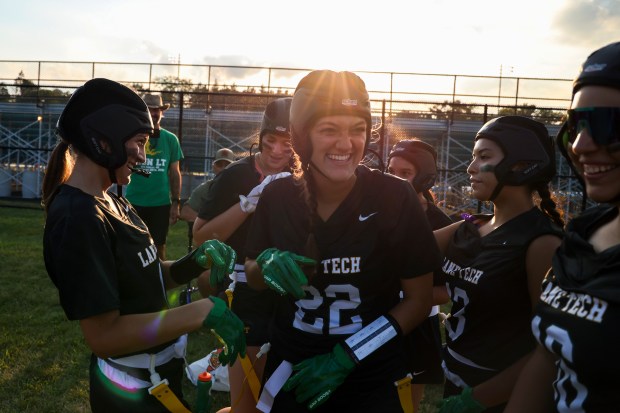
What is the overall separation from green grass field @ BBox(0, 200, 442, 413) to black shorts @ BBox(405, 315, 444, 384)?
1627 mm

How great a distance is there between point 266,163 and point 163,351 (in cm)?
180

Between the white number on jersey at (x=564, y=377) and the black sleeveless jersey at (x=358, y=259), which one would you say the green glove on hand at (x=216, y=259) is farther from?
the white number on jersey at (x=564, y=377)

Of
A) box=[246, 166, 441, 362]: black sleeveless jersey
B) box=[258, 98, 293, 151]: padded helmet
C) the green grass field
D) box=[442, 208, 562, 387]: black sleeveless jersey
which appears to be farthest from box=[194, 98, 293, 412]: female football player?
the green grass field

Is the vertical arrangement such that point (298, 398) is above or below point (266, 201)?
below

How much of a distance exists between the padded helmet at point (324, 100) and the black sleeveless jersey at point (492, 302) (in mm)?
856

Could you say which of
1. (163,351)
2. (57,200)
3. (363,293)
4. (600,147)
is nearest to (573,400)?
(600,147)

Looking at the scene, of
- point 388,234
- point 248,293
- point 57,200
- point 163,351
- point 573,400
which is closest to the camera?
point 573,400

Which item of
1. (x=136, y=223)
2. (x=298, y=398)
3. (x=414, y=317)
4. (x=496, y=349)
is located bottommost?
(x=298, y=398)

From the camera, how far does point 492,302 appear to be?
2.58 metres

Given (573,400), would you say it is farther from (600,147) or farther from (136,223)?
(136,223)

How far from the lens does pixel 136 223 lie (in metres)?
2.82

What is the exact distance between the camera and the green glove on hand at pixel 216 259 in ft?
9.00

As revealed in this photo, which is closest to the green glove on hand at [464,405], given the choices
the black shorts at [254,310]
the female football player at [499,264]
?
the female football player at [499,264]

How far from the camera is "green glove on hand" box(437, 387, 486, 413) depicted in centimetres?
225
